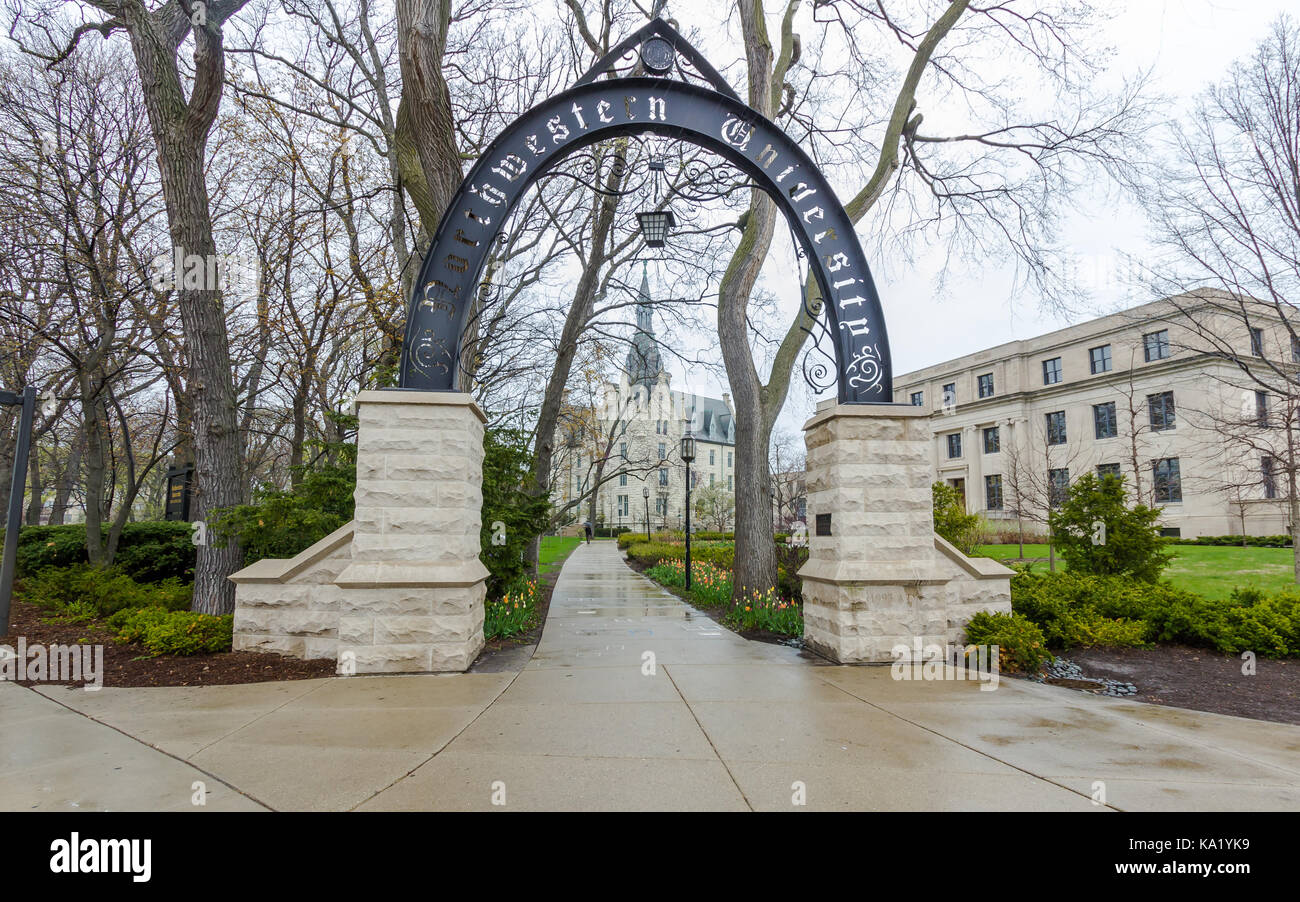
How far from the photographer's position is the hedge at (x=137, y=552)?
1202 cm

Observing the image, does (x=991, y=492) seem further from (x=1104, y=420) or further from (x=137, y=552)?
(x=137, y=552)

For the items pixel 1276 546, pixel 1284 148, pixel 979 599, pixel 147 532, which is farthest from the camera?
pixel 1276 546

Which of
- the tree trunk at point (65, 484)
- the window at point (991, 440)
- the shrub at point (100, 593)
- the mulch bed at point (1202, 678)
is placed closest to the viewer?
the mulch bed at point (1202, 678)

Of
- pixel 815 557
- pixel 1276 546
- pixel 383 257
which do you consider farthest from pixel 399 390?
pixel 1276 546

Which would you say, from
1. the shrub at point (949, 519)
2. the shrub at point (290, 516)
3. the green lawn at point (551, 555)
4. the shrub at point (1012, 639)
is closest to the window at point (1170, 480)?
the shrub at point (949, 519)

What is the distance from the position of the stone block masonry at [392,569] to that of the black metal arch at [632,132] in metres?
0.48

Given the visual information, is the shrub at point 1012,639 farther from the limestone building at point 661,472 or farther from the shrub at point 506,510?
the limestone building at point 661,472

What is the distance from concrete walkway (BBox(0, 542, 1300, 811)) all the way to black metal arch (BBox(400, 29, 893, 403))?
3.00 meters

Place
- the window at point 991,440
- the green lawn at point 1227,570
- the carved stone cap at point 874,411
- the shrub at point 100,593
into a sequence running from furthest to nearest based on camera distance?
the window at point 991,440, the green lawn at point 1227,570, the shrub at point 100,593, the carved stone cap at point 874,411

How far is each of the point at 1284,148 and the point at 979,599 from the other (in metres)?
9.93

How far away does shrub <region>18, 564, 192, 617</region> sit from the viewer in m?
8.39

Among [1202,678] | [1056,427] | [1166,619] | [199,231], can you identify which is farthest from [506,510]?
[1056,427]
